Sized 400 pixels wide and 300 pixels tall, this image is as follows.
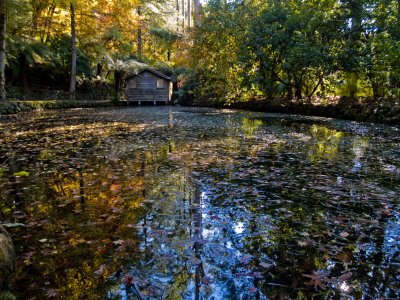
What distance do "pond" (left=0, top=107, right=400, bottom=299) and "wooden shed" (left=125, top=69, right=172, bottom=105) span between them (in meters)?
29.1

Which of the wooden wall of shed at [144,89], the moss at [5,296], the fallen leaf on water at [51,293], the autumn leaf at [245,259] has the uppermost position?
the wooden wall of shed at [144,89]

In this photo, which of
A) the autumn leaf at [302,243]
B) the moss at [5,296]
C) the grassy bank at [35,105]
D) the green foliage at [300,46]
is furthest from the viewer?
the grassy bank at [35,105]

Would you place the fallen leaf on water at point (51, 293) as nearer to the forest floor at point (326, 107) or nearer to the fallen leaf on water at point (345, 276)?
the fallen leaf on water at point (345, 276)

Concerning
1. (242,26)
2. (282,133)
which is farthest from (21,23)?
(282,133)

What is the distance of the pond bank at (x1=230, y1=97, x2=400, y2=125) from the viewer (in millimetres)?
15172

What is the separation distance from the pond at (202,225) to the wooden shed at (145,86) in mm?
29075

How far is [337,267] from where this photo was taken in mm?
2953

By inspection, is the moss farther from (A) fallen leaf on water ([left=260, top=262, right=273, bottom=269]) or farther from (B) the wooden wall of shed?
(B) the wooden wall of shed

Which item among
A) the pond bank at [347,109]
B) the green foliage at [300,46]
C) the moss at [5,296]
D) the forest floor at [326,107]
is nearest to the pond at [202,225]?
the moss at [5,296]

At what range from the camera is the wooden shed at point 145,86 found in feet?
119

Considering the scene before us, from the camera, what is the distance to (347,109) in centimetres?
1766

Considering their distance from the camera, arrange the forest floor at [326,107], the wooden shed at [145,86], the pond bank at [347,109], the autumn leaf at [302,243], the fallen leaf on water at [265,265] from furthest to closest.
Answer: the wooden shed at [145,86] → the forest floor at [326,107] → the pond bank at [347,109] → the autumn leaf at [302,243] → the fallen leaf on water at [265,265]

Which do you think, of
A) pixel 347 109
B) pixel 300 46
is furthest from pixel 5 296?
pixel 300 46

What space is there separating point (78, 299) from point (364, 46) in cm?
1876
